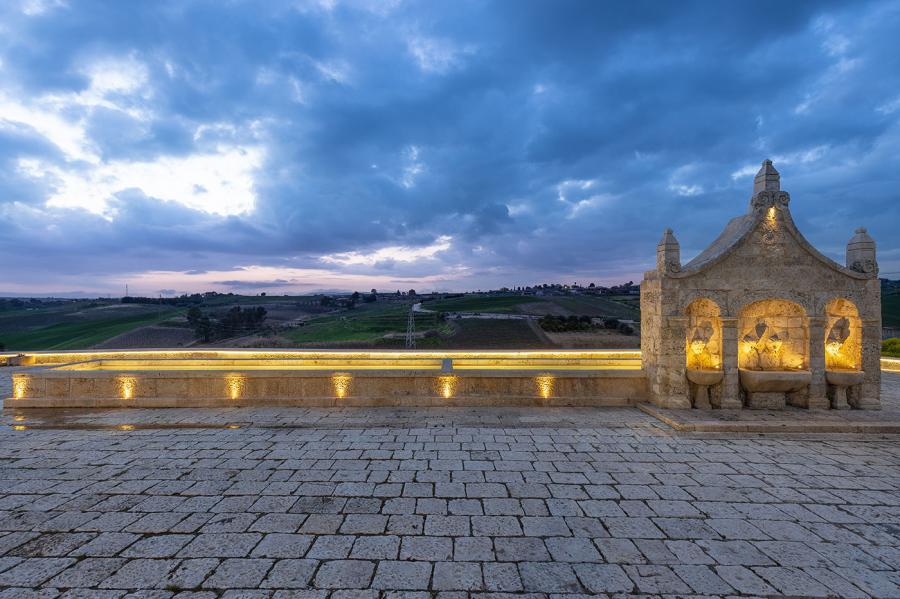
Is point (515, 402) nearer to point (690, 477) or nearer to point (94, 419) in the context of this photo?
point (690, 477)

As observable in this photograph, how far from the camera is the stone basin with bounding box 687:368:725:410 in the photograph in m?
8.96

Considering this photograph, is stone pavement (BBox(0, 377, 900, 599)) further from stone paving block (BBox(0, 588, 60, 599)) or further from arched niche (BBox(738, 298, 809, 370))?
arched niche (BBox(738, 298, 809, 370))

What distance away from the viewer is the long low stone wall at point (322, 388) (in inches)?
382

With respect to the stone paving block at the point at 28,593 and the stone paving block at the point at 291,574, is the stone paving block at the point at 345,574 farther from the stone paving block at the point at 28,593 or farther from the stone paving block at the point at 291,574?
the stone paving block at the point at 28,593

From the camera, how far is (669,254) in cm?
932

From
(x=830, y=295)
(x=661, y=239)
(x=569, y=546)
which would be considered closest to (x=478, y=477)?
(x=569, y=546)

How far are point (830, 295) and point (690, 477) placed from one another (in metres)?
6.89

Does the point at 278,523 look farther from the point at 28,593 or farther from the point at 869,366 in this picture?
the point at 869,366

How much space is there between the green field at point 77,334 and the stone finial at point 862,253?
189 ft

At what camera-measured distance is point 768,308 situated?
32.0ft

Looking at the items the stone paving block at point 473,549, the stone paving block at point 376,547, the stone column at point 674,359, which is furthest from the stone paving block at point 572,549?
the stone column at point 674,359

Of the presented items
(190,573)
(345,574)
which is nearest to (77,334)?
(190,573)

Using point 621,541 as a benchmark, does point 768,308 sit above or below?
above

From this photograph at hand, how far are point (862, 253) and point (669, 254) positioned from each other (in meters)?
4.53
